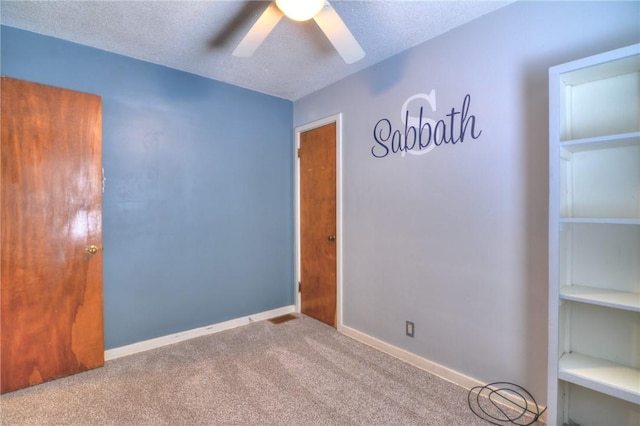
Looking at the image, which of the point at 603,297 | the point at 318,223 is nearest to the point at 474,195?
the point at 603,297

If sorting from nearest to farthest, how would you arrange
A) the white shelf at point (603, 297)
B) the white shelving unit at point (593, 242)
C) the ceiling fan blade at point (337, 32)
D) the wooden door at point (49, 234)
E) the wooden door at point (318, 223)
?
the white shelf at point (603, 297)
the white shelving unit at point (593, 242)
the ceiling fan blade at point (337, 32)
the wooden door at point (49, 234)
the wooden door at point (318, 223)

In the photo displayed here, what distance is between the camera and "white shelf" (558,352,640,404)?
52.8 inches

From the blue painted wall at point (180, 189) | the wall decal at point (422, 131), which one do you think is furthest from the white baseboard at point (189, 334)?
the wall decal at point (422, 131)

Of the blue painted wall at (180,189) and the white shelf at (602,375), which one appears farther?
the blue painted wall at (180,189)

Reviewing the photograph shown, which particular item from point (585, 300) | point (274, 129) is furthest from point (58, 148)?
point (585, 300)

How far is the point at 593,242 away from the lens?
160cm

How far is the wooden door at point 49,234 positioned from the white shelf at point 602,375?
9.86ft

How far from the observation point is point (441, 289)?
2.25 metres

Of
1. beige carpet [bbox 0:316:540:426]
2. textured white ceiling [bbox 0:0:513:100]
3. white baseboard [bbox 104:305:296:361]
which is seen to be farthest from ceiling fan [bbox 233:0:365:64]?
white baseboard [bbox 104:305:296:361]

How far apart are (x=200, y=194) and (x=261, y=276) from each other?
1.10 m

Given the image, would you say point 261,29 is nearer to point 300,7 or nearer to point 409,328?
point 300,7

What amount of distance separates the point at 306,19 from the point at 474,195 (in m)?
1.49

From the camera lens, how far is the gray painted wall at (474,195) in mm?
1771

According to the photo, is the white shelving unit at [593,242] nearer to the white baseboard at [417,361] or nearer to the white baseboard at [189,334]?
the white baseboard at [417,361]
